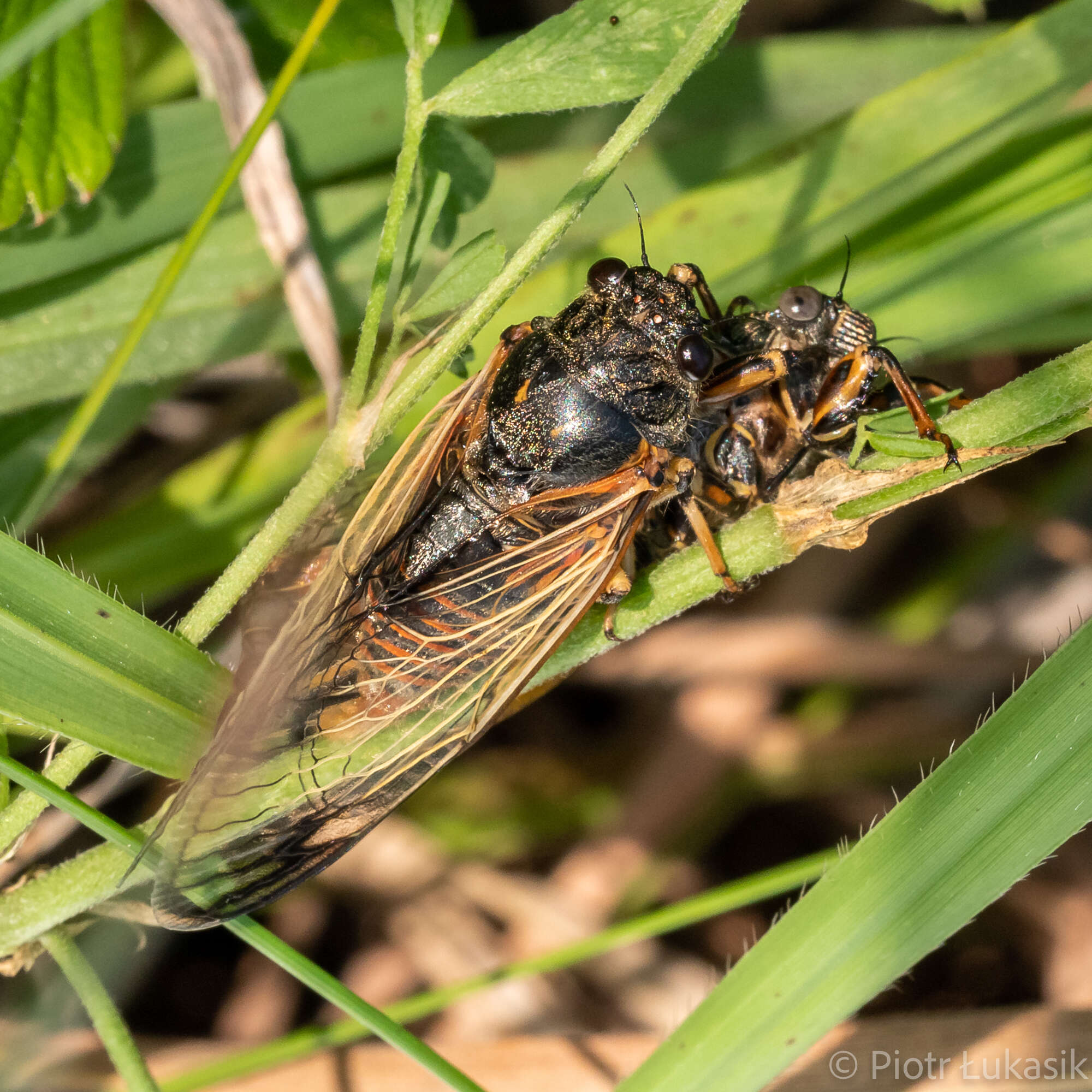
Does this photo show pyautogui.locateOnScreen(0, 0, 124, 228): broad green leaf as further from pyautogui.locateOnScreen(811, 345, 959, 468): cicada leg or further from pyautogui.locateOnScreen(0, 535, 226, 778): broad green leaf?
pyautogui.locateOnScreen(811, 345, 959, 468): cicada leg

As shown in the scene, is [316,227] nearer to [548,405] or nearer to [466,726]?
[548,405]

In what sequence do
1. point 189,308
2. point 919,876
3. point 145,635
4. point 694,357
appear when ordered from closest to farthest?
point 919,876 < point 145,635 < point 694,357 < point 189,308

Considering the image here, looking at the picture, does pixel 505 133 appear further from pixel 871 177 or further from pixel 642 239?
pixel 871 177

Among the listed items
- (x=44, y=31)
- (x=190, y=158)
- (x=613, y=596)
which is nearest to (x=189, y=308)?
(x=190, y=158)

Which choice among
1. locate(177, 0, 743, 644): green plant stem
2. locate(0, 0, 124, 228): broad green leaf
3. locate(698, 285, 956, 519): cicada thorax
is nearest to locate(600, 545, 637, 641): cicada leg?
locate(698, 285, 956, 519): cicada thorax

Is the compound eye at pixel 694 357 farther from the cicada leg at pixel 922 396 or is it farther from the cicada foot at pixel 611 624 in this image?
the cicada foot at pixel 611 624

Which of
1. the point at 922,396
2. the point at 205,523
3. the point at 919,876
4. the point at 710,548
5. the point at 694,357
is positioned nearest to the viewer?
the point at 919,876

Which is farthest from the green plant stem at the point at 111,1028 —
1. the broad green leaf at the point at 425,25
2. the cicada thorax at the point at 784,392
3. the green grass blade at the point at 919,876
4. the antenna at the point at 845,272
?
the antenna at the point at 845,272
